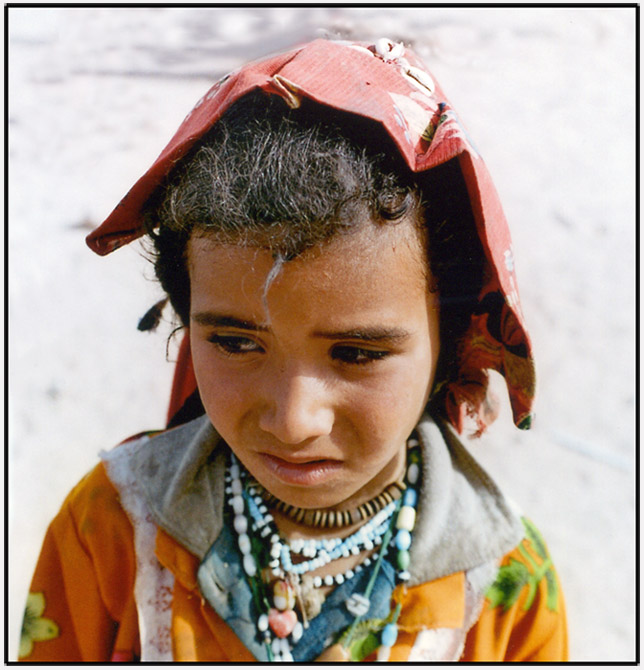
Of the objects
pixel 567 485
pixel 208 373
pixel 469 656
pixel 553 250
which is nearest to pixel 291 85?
pixel 208 373

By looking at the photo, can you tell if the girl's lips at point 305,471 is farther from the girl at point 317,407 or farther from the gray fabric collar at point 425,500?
the gray fabric collar at point 425,500

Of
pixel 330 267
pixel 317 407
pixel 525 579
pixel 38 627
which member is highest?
pixel 330 267

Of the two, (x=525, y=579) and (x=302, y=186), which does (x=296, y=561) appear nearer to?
(x=525, y=579)

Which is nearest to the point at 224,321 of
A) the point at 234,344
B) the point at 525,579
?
the point at 234,344

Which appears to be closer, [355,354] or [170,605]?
[355,354]

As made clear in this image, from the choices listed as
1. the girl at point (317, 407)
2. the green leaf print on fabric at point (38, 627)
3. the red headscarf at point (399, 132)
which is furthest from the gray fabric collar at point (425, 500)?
the green leaf print on fabric at point (38, 627)

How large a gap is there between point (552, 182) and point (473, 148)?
5.20ft

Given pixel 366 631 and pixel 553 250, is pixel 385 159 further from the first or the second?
pixel 553 250

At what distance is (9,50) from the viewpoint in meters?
1.24

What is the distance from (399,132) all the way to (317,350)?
0.26 metres

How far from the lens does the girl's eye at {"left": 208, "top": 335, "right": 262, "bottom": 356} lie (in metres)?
0.82

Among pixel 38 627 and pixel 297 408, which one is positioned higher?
pixel 297 408

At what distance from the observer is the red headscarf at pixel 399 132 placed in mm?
767

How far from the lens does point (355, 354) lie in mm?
808
